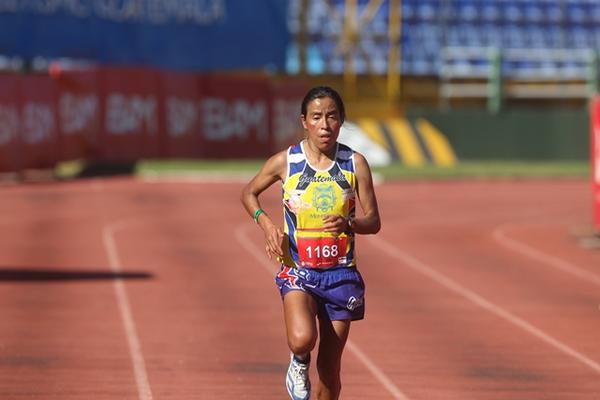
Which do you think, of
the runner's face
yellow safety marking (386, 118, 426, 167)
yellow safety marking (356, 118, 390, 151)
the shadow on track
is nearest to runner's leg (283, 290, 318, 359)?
the runner's face

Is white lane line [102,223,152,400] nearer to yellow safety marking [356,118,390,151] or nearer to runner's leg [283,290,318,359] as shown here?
runner's leg [283,290,318,359]

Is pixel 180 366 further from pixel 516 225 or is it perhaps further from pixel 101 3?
pixel 101 3

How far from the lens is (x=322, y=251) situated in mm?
7457

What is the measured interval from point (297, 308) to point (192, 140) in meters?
28.4

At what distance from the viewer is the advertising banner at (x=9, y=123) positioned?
28375mm

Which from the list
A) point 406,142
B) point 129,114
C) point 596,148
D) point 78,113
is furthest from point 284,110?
point 596,148

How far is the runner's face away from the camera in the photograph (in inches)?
291

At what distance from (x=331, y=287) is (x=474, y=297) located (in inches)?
290

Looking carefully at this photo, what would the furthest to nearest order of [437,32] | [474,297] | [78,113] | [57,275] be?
1. [437,32]
2. [78,113]
3. [57,275]
4. [474,297]

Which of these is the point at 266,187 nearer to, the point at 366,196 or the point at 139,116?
the point at 366,196

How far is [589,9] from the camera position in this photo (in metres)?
41.3

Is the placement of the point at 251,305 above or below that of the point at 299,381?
below

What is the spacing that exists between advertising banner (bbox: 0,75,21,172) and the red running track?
346 cm

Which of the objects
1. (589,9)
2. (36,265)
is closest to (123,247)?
(36,265)
